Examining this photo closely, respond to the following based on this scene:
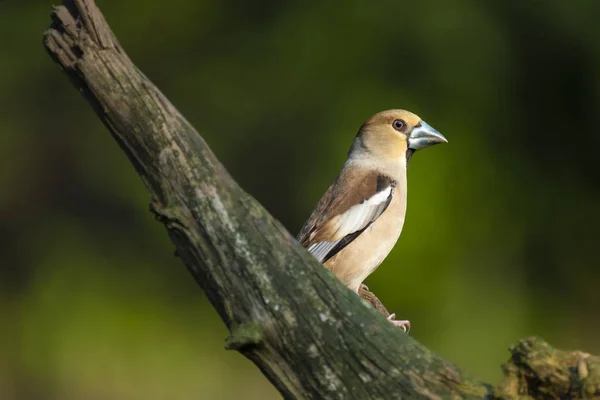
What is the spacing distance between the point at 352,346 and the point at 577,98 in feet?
19.3

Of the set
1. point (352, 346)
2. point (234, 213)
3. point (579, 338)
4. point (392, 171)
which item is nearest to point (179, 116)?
point (234, 213)

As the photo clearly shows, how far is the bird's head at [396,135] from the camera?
14.5ft

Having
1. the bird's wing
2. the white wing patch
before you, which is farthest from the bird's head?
the white wing patch

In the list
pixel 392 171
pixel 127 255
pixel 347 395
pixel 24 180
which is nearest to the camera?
pixel 347 395

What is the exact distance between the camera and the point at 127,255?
818cm

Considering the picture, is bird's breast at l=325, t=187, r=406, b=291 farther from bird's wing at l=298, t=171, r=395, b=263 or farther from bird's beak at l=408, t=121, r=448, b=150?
bird's beak at l=408, t=121, r=448, b=150

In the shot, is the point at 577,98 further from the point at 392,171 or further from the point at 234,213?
the point at 234,213

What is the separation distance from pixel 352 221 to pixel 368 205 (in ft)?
0.35

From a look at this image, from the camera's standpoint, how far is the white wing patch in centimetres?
407

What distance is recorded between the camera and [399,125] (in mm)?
4434

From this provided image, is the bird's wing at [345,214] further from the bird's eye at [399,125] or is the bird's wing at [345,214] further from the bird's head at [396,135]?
the bird's eye at [399,125]

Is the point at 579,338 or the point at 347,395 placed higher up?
the point at 579,338

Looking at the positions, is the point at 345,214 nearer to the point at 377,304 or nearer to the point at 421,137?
the point at 377,304

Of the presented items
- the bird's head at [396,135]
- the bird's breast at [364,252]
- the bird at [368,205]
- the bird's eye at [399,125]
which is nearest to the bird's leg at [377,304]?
the bird at [368,205]
